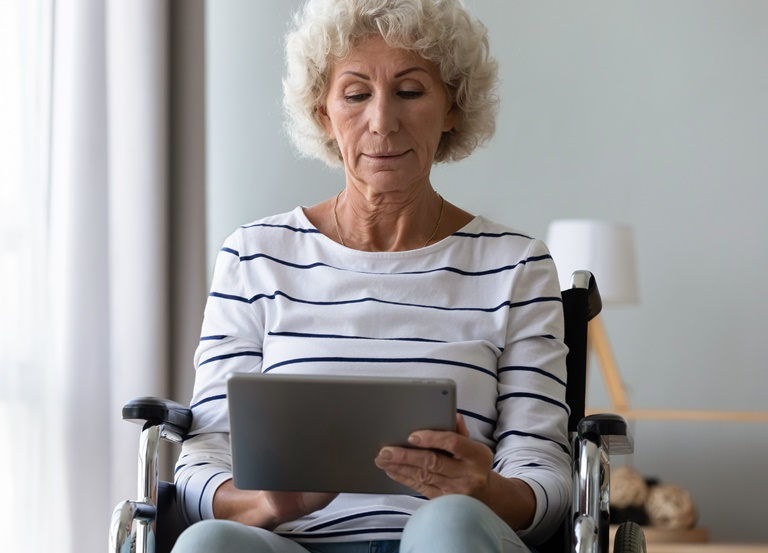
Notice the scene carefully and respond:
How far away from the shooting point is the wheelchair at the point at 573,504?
1.30m

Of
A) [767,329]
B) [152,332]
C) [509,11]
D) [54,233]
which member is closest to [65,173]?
[54,233]

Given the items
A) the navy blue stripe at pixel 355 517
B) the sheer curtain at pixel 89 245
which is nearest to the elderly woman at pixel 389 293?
the navy blue stripe at pixel 355 517

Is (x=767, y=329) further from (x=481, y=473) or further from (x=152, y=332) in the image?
(x=481, y=473)

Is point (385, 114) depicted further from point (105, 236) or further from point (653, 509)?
point (653, 509)

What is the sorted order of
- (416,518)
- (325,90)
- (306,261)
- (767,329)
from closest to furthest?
(416,518)
(306,261)
(325,90)
(767,329)

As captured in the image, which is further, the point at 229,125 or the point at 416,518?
the point at 229,125

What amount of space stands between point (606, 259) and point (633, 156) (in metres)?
0.54

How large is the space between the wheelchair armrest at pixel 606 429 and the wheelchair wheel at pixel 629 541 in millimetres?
114

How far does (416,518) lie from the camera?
1216mm

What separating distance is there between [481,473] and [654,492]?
1757 mm

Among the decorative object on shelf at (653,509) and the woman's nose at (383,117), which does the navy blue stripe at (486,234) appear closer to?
the woman's nose at (383,117)

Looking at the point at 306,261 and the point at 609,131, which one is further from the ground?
the point at 609,131

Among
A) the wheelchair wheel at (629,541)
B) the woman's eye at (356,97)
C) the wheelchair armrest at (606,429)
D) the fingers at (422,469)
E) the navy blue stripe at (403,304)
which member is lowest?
the wheelchair wheel at (629,541)

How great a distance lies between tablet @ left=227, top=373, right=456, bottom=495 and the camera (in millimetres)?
1189
